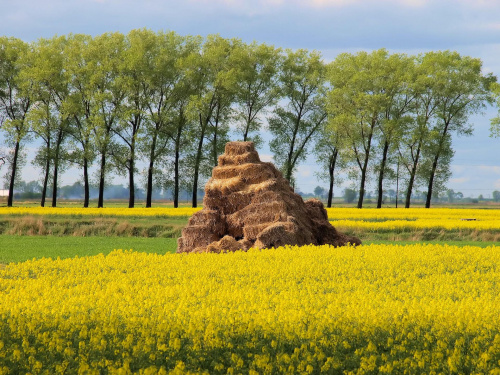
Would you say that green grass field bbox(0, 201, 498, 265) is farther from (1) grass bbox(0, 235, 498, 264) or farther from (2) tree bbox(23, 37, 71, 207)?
(2) tree bbox(23, 37, 71, 207)

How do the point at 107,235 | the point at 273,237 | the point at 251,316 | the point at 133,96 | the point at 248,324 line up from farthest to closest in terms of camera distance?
1. the point at 133,96
2. the point at 107,235
3. the point at 273,237
4. the point at 251,316
5. the point at 248,324

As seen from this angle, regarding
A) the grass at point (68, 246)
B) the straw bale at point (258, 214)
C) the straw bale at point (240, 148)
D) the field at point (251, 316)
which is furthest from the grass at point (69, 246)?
the field at point (251, 316)

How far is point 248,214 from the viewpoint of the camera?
18422 millimetres

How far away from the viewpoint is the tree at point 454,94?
58.1 metres

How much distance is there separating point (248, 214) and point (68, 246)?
8.77 m

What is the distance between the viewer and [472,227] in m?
29.1

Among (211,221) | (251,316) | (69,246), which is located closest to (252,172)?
(211,221)

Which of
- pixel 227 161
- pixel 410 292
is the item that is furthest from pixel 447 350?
pixel 227 161

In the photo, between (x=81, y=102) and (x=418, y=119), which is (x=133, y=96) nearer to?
(x=81, y=102)

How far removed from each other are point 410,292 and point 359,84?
49.8 m

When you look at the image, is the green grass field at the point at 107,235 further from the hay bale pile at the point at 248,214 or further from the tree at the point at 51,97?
the tree at the point at 51,97

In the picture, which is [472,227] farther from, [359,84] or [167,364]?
[359,84]

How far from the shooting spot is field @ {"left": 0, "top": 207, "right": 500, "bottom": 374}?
6.71m

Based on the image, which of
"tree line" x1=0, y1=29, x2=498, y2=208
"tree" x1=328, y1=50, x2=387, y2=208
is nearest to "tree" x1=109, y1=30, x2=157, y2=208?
"tree line" x1=0, y1=29, x2=498, y2=208
